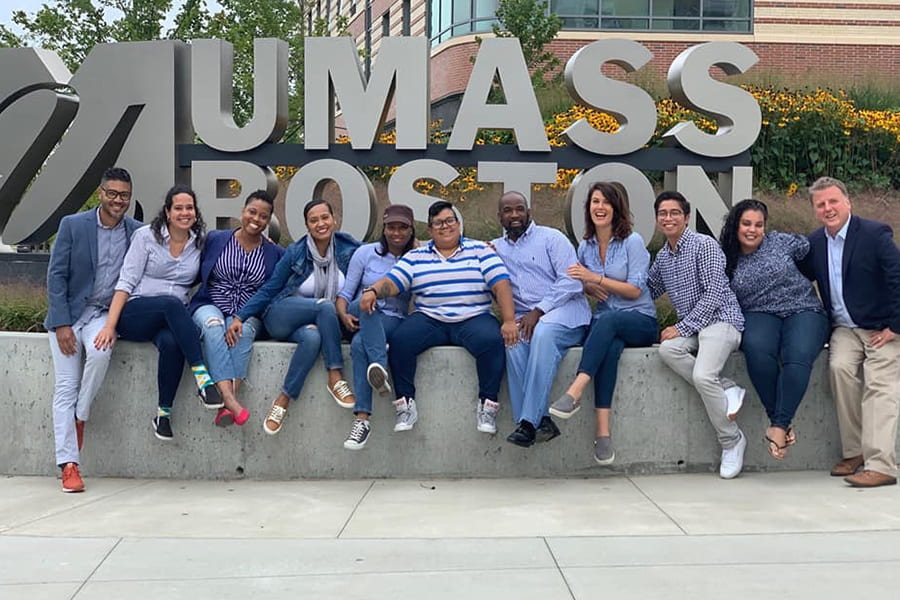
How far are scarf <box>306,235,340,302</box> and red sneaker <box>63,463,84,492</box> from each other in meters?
1.89

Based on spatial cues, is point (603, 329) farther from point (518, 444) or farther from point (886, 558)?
point (886, 558)

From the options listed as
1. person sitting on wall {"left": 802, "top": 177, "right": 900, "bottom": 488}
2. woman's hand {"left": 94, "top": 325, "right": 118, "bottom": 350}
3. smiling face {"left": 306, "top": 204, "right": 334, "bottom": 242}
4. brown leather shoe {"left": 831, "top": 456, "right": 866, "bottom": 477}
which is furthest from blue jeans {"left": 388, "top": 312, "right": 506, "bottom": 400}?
brown leather shoe {"left": 831, "top": 456, "right": 866, "bottom": 477}

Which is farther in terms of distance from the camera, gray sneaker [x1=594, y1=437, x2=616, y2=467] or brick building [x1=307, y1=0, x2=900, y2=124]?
brick building [x1=307, y1=0, x2=900, y2=124]

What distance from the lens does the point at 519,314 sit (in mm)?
6699

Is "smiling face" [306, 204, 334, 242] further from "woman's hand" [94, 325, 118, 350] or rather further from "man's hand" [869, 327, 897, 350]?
"man's hand" [869, 327, 897, 350]

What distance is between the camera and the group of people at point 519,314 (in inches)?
247

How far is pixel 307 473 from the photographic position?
6.77m

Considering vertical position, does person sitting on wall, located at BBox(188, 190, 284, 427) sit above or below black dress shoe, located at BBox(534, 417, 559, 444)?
above

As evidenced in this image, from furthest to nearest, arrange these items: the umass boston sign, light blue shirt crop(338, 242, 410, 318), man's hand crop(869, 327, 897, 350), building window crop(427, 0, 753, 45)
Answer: building window crop(427, 0, 753, 45) < the umass boston sign < light blue shirt crop(338, 242, 410, 318) < man's hand crop(869, 327, 897, 350)

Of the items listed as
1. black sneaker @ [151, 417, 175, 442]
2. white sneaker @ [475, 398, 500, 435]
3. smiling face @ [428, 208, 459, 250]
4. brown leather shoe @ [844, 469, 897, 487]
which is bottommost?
brown leather shoe @ [844, 469, 897, 487]

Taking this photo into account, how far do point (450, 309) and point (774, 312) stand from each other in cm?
206

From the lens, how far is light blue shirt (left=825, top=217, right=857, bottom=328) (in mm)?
6316

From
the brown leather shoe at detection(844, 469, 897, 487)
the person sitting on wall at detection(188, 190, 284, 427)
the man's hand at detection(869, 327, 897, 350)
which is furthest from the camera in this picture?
the person sitting on wall at detection(188, 190, 284, 427)

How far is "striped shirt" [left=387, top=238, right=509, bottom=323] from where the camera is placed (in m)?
6.50
